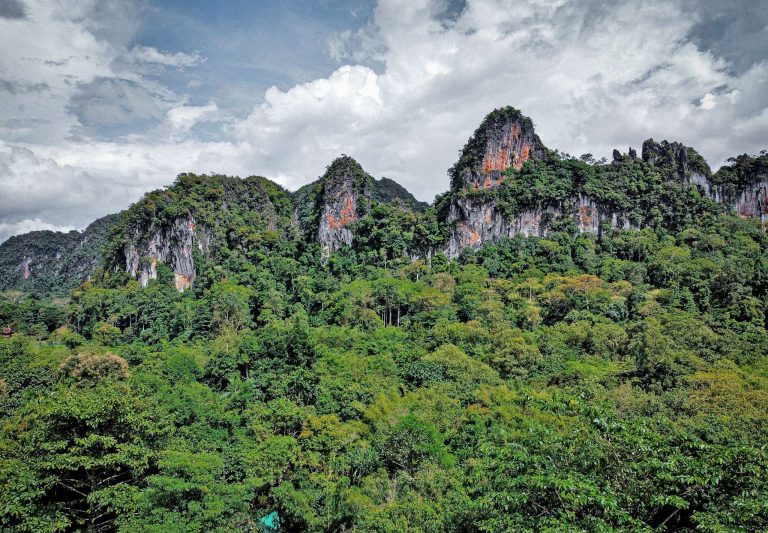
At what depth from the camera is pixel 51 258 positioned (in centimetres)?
12619

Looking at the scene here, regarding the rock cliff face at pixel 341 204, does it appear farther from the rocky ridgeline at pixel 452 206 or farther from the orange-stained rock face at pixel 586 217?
the orange-stained rock face at pixel 586 217

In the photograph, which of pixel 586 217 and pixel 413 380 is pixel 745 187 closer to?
pixel 586 217

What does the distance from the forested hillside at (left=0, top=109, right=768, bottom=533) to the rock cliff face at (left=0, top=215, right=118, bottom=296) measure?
50393 mm

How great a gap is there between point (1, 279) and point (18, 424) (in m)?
126

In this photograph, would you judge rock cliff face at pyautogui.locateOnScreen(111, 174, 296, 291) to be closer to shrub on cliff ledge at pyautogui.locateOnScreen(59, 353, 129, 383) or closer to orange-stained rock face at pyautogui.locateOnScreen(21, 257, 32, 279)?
shrub on cliff ledge at pyautogui.locateOnScreen(59, 353, 129, 383)

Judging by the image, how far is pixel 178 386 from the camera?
30812mm

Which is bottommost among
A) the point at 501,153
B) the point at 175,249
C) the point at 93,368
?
the point at 93,368

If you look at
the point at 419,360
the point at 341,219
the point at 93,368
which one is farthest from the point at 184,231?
the point at 419,360

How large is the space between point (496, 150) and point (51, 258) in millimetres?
119156

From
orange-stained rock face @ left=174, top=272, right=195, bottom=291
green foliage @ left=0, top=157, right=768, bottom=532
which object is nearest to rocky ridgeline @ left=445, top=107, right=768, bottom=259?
green foliage @ left=0, top=157, right=768, bottom=532

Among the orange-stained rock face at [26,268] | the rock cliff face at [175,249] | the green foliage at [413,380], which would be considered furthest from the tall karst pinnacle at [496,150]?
the orange-stained rock face at [26,268]

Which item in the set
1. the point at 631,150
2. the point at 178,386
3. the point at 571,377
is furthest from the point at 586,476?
the point at 631,150

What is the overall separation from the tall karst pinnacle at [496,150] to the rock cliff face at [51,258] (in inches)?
3385

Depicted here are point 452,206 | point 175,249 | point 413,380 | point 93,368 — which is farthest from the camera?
point 452,206
